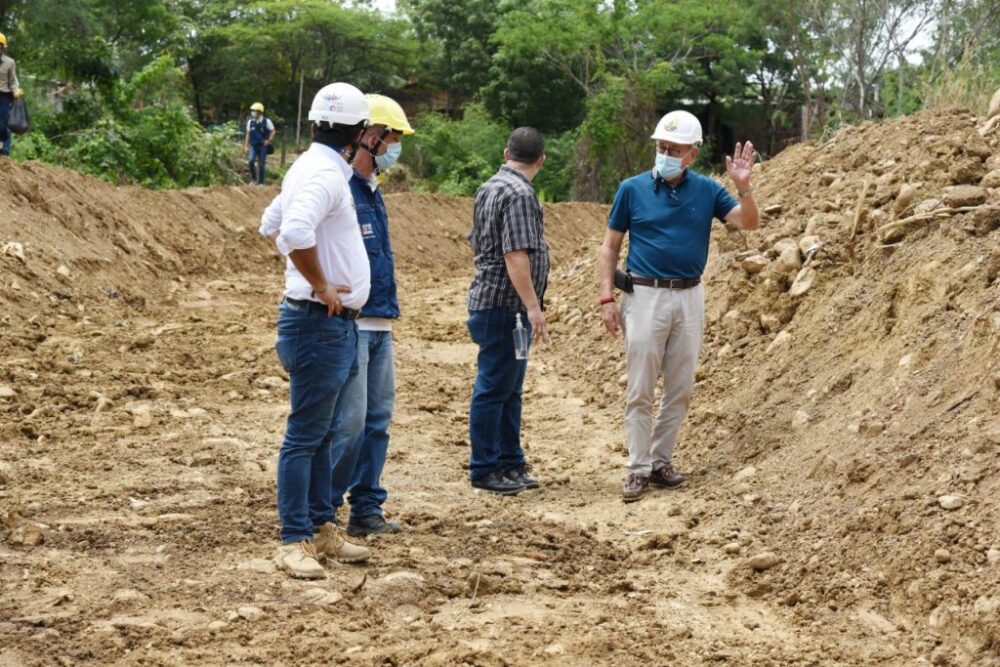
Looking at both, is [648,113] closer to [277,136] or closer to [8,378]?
[277,136]

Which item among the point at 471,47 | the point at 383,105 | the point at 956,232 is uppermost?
the point at 471,47

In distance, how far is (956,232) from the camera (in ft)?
24.9

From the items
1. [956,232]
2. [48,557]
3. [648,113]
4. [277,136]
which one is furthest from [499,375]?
[277,136]

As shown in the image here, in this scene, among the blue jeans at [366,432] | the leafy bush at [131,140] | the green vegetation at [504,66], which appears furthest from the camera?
the green vegetation at [504,66]

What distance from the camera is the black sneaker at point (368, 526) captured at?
226 inches

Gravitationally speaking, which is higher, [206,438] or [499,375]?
[499,375]

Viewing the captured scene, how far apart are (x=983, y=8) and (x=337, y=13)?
1673 cm

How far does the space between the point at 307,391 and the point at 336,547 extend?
0.67 m

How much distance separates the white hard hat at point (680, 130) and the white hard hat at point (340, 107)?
1.82 m

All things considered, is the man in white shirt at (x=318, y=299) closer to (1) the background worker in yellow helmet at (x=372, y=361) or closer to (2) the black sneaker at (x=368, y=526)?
(1) the background worker in yellow helmet at (x=372, y=361)

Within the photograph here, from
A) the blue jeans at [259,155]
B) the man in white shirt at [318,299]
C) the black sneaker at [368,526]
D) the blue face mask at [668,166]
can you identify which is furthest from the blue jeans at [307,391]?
the blue jeans at [259,155]

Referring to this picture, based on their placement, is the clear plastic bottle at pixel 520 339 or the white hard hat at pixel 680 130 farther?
the clear plastic bottle at pixel 520 339

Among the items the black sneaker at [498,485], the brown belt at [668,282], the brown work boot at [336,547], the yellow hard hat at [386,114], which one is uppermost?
the yellow hard hat at [386,114]

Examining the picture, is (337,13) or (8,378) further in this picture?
(337,13)
